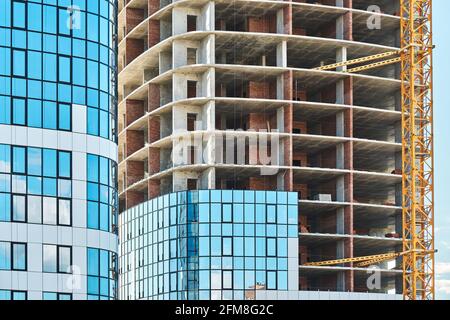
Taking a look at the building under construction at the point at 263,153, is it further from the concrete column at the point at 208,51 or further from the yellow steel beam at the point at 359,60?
the yellow steel beam at the point at 359,60

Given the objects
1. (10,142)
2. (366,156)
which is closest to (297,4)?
(366,156)

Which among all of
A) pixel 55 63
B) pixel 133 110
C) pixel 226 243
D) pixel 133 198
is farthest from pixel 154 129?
pixel 55 63

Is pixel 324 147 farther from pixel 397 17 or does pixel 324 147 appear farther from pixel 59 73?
pixel 59 73

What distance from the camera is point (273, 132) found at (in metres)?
141

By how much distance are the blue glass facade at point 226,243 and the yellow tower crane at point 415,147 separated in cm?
995

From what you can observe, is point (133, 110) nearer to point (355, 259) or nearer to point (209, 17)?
point (209, 17)

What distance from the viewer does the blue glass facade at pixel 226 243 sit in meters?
132

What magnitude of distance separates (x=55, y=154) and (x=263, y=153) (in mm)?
61968

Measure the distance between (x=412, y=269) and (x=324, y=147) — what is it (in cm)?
2048

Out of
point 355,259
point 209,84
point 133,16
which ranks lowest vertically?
point 355,259

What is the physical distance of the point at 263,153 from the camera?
140500 mm

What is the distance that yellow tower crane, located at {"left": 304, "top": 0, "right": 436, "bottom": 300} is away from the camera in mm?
141875

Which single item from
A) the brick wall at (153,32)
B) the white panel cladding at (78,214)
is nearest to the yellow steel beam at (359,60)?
the brick wall at (153,32)

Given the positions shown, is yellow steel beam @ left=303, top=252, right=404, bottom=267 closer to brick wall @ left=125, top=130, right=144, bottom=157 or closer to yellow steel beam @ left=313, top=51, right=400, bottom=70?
yellow steel beam @ left=313, top=51, right=400, bottom=70
